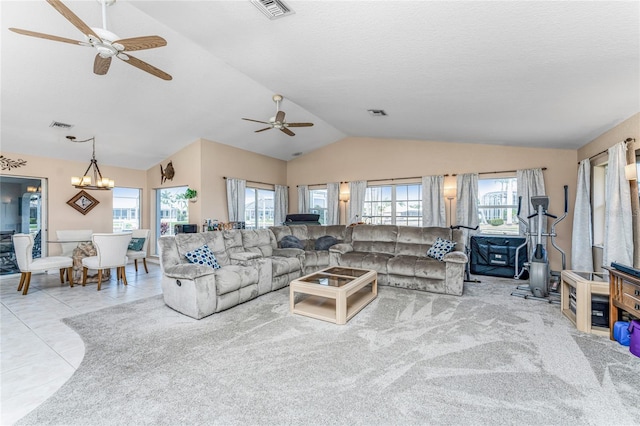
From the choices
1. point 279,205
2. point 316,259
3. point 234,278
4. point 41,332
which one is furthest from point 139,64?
point 279,205

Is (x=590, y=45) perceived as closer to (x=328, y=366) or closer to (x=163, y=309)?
(x=328, y=366)

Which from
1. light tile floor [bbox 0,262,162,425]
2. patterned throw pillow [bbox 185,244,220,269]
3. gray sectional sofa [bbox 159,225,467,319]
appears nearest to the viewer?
light tile floor [bbox 0,262,162,425]

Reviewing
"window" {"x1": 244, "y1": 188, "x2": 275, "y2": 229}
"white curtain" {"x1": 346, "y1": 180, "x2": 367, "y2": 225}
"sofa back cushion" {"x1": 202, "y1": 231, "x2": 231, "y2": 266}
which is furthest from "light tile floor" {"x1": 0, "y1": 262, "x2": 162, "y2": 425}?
"white curtain" {"x1": 346, "y1": 180, "x2": 367, "y2": 225}

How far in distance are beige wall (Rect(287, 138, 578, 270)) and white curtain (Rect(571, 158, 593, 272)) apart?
760 millimetres

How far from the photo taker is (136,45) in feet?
7.57

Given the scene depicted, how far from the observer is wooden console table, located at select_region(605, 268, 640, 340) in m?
2.37

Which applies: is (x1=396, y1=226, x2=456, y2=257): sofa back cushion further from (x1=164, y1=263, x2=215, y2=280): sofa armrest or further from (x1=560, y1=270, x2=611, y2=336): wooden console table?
(x1=164, y1=263, x2=215, y2=280): sofa armrest

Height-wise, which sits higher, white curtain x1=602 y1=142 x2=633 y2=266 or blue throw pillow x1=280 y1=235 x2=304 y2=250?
white curtain x1=602 y1=142 x2=633 y2=266

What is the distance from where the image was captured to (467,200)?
19.5 ft

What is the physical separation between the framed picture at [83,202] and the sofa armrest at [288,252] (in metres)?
4.39

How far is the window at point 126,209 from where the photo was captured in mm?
6699

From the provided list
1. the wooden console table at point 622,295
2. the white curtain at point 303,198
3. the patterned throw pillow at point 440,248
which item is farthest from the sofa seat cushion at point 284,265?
the wooden console table at point 622,295

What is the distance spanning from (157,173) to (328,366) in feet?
21.6

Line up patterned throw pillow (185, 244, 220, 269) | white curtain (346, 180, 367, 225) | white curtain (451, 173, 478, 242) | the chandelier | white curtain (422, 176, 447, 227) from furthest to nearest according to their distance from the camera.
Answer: white curtain (346, 180, 367, 225) → white curtain (422, 176, 447, 227) → white curtain (451, 173, 478, 242) → the chandelier → patterned throw pillow (185, 244, 220, 269)
